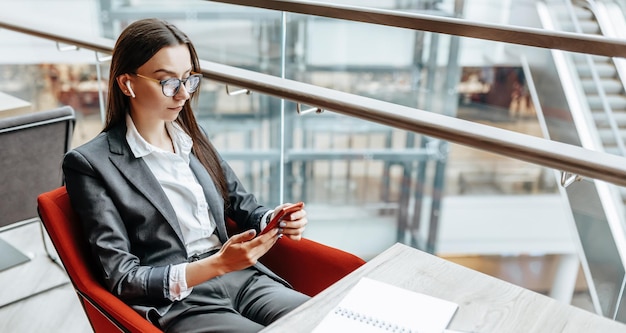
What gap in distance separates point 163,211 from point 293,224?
0.33m

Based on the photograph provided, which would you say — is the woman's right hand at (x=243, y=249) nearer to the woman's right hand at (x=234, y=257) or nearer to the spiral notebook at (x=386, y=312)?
the woman's right hand at (x=234, y=257)

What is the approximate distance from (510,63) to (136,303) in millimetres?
9742

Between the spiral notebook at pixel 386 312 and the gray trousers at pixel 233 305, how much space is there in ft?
0.84

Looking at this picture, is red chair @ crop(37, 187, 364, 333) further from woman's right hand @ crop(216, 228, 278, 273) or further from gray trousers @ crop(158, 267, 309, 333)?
woman's right hand @ crop(216, 228, 278, 273)

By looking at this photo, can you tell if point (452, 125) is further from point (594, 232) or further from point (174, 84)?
point (594, 232)

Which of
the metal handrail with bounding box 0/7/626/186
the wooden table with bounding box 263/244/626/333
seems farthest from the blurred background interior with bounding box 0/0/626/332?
the wooden table with bounding box 263/244/626/333

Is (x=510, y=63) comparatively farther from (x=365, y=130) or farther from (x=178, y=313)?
(x=178, y=313)

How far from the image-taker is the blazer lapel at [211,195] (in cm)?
162

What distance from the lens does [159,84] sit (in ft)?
4.75

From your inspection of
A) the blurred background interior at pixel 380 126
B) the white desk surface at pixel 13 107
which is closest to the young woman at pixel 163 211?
the white desk surface at pixel 13 107

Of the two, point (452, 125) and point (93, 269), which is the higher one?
point (452, 125)

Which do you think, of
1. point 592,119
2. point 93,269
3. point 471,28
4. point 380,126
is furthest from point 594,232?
point 380,126

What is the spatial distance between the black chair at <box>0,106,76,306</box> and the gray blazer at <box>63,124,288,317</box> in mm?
840

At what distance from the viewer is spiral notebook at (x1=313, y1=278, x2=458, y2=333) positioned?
114 centimetres
